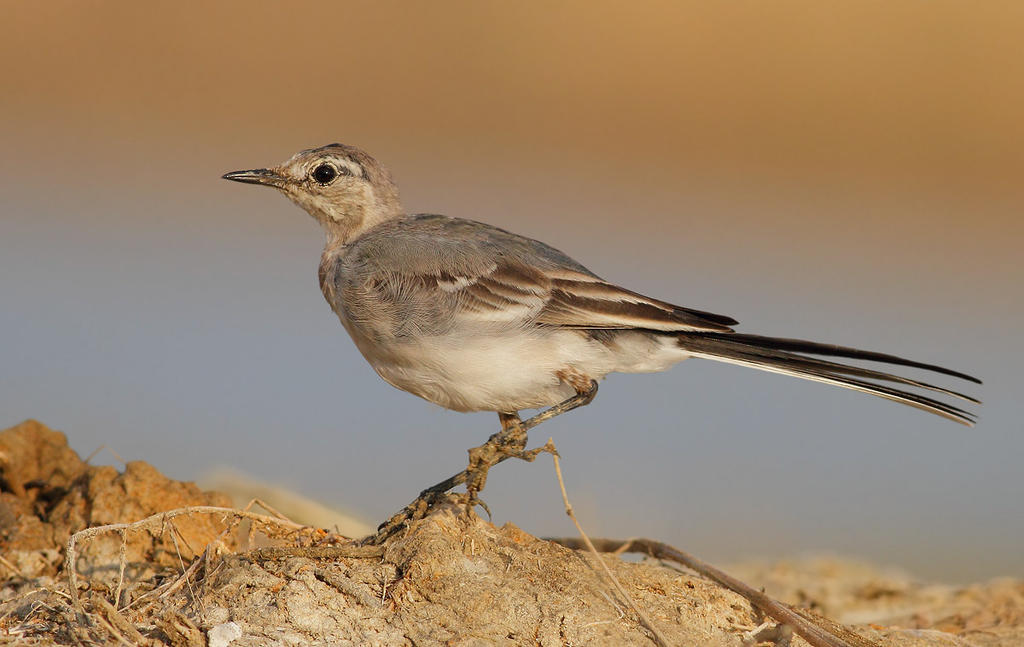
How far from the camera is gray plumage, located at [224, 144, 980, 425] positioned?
16.4 ft

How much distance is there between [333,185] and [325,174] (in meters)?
0.10

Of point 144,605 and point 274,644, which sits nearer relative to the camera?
point 274,644

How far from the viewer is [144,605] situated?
4.32 metres

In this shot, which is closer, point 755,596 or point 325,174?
point 755,596

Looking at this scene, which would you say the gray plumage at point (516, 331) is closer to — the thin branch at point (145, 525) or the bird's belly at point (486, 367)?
the bird's belly at point (486, 367)

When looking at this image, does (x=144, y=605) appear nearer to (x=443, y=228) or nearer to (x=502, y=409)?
(x=502, y=409)

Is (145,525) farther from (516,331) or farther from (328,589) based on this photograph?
(516,331)

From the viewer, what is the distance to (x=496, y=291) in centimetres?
522

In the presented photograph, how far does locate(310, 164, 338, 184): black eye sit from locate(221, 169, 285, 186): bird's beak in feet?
0.71

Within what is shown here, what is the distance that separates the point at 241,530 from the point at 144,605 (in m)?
1.53

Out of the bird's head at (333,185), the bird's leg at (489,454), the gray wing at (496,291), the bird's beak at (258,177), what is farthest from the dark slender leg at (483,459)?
the bird's beak at (258,177)

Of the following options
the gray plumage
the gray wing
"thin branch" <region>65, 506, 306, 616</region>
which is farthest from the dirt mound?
the gray wing

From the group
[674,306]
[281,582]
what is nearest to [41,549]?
[281,582]

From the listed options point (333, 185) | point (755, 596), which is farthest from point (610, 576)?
point (333, 185)
